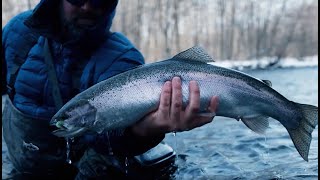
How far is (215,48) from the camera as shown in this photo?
43062mm

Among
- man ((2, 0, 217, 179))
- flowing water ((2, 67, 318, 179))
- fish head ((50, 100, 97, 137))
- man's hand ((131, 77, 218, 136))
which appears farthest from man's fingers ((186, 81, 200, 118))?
flowing water ((2, 67, 318, 179))

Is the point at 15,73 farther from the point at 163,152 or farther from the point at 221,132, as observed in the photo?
the point at 221,132

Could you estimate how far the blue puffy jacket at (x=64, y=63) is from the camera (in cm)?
316

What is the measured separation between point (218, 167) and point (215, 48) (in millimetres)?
39445

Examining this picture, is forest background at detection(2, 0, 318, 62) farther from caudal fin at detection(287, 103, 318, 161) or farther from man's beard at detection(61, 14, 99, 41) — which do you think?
caudal fin at detection(287, 103, 318, 161)

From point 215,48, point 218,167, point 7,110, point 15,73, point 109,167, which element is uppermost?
point 15,73

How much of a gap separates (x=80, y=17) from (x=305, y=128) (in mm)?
1809

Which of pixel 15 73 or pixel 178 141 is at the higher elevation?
pixel 15 73

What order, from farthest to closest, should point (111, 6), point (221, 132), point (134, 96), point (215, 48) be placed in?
1. point (215, 48)
2. point (221, 132)
3. point (111, 6)
4. point (134, 96)

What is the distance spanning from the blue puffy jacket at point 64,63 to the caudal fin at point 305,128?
116 centimetres

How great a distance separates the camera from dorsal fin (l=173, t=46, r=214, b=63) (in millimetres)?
2697

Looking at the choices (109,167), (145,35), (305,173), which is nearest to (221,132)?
(305,173)

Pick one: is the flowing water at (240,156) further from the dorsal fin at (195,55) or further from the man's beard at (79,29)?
the man's beard at (79,29)

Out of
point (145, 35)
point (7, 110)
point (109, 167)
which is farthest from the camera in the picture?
point (145, 35)
